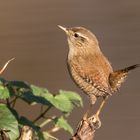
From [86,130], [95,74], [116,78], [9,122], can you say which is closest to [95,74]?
[95,74]

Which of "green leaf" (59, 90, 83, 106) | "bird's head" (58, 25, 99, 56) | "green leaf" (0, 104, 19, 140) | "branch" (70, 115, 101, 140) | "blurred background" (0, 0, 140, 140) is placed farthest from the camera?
"blurred background" (0, 0, 140, 140)

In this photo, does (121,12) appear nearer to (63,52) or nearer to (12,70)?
(63,52)

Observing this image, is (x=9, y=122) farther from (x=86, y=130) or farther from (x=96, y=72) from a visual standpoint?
(x=96, y=72)

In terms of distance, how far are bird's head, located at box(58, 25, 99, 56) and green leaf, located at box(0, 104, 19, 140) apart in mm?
1498

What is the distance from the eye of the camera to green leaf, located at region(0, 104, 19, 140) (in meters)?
A: 3.60

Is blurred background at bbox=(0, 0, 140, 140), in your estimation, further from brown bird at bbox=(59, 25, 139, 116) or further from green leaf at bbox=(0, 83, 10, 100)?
green leaf at bbox=(0, 83, 10, 100)

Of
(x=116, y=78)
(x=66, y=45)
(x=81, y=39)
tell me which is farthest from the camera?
(x=66, y=45)

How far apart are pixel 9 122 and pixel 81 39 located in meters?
1.66

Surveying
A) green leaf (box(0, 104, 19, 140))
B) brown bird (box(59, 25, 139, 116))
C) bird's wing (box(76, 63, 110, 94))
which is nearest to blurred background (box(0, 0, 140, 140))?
brown bird (box(59, 25, 139, 116))

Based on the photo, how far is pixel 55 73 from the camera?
961cm

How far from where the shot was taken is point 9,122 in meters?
3.61

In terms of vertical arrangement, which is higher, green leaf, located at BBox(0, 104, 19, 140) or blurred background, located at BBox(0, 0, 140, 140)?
green leaf, located at BBox(0, 104, 19, 140)

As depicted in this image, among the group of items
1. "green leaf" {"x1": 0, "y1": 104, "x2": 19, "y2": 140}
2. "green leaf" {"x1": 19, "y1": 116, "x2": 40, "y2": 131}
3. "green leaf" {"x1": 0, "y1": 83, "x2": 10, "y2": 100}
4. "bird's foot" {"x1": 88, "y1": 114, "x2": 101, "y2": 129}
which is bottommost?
"bird's foot" {"x1": 88, "y1": 114, "x2": 101, "y2": 129}

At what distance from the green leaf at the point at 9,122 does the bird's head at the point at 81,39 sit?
4.92 feet
